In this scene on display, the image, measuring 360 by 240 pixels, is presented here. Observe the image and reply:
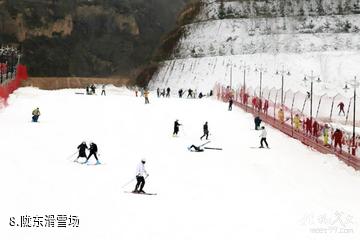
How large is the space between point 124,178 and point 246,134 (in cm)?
1550

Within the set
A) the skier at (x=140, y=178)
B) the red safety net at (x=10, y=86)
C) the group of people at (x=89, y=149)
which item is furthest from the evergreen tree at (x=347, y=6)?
the skier at (x=140, y=178)

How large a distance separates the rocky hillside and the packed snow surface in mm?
83629

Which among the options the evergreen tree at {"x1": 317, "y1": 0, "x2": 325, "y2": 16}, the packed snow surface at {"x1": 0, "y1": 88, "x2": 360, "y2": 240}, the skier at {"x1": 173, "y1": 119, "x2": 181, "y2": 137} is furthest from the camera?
the evergreen tree at {"x1": 317, "y1": 0, "x2": 325, "y2": 16}

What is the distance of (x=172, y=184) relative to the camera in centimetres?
2394

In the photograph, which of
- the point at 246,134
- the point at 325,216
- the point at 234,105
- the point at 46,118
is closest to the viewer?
the point at 325,216

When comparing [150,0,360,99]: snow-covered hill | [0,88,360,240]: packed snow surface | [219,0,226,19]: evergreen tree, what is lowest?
[0,88,360,240]: packed snow surface

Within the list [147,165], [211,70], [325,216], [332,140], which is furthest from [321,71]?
[325,216]

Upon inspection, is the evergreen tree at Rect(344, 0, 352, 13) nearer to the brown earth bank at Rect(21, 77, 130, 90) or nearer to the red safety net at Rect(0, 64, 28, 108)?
the brown earth bank at Rect(21, 77, 130, 90)

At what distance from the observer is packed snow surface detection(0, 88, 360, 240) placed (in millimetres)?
17844

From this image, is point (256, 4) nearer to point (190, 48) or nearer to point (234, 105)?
point (190, 48)

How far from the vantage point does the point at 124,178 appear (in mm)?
24469

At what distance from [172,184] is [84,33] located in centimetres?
11375

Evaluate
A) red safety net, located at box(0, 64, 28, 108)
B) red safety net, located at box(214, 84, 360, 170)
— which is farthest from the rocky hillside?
red safety net, located at box(214, 84, 360, 170)

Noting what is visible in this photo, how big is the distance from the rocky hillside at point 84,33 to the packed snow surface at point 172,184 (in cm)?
8363
